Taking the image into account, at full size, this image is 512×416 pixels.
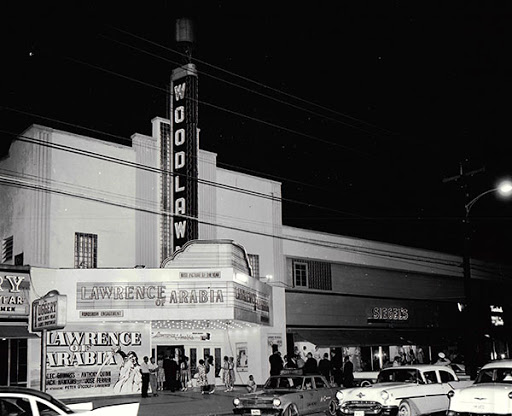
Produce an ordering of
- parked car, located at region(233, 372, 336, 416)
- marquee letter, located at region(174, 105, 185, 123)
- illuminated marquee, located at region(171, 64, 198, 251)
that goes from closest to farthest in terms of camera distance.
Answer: parked car, located at region(233, 372, 336, 416) → illuminated marquee, located at region(171, 64, 198, 251) → marquee letter, located at region(174, 105, 185, 123)

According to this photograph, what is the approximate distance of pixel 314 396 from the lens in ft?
55.4

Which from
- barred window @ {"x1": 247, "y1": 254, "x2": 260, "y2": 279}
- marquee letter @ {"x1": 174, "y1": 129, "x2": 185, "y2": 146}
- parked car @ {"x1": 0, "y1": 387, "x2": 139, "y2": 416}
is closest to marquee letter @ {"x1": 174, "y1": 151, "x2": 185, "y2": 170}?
marquee letter @ {"x1": 174, "y1": 129, "x2": 185, "y2": 146}

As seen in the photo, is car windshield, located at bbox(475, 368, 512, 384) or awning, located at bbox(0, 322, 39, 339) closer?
car windshield, located at bbox(475, 368, 512, 384)

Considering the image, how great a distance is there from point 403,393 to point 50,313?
8.43m

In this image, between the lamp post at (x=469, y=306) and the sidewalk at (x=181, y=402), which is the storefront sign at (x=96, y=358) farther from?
the lamp post at (x=469, y=306)

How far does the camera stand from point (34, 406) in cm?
1122

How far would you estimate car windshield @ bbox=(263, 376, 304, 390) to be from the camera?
16.9m

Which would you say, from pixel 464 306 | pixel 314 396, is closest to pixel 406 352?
pixel 464 306

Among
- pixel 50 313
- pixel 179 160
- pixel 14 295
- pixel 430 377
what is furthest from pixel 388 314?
pixel 50 313

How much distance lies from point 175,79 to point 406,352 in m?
22.5

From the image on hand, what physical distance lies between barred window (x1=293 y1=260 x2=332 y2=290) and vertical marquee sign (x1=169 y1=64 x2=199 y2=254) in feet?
28.8

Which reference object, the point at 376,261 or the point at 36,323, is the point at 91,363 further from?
the point at 376,261

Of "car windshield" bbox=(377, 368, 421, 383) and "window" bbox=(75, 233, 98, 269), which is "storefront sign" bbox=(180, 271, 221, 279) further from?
"car windshield" bbox=(377, 368, 421, 383)

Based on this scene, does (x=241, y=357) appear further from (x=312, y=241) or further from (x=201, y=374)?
(x=312, y=241)
